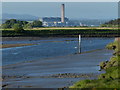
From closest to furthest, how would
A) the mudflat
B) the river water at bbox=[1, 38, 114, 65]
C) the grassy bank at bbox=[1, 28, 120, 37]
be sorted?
1. the mudflat
2. the river water at bbox=[1, 38, 114, 65]
3. the grassy bank at bbox=[1, 28, 120, 37]

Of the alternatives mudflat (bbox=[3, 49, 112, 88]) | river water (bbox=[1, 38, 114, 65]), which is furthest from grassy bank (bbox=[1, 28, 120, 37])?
mudflat (bbox=[3, 49, 112, 88])

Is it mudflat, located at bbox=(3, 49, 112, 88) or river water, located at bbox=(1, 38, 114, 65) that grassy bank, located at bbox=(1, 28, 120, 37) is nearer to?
river water, located at bbox=(1, 38, 114, 65)

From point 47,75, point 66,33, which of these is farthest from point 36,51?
point 66,33

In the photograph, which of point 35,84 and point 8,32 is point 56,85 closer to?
point 35,84

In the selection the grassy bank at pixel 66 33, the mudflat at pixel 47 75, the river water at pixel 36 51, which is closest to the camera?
the mudflat at pixel 47 75

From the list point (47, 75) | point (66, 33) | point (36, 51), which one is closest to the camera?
point (47, 75)

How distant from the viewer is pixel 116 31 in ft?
481

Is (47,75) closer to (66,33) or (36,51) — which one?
(36,51)

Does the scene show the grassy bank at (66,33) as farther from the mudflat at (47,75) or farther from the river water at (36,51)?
the mudflat at (47,75)

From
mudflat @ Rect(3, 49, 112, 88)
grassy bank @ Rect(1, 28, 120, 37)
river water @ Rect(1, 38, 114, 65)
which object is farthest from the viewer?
grassy bank @ Rect(1, 28, 120, 37)

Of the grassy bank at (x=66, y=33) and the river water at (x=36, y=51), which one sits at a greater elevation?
the grassy bank at (x=66, y=33)

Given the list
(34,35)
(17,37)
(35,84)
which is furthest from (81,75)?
(34,35)

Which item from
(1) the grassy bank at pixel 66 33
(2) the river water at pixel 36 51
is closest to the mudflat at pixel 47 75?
(2) the river water at pixel 36 51

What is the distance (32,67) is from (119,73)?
19.6 metres
